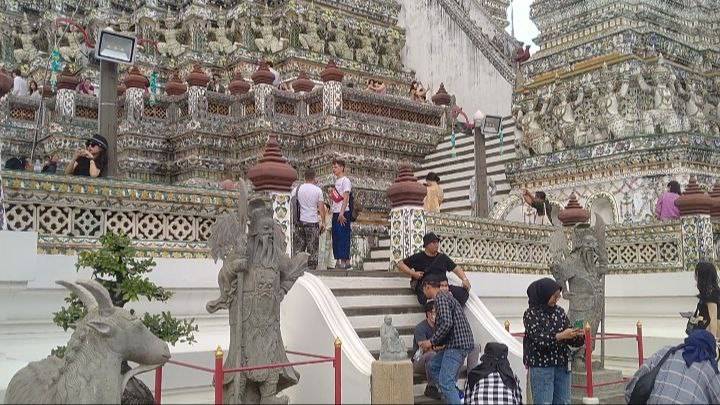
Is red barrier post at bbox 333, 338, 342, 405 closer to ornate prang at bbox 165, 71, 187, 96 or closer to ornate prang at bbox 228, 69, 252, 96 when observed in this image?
ornate prang at bbox 228, 69, 252, 96

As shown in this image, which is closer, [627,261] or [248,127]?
[627,261]

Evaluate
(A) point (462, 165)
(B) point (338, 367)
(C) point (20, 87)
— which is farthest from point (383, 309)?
(C) point (20, 87)

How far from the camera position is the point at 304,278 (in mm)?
8477

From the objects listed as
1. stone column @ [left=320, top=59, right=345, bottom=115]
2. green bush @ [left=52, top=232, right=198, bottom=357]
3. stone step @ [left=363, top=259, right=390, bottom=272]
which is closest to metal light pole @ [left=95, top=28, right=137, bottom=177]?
green bush @ [left=52, top=232, right=198, bottom=357]

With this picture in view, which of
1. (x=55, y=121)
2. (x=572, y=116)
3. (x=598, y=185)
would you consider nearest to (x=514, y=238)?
(x=598, y=185)

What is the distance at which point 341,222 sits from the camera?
11.4 m

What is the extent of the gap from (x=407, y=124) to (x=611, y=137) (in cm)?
490

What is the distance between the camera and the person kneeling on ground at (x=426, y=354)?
8.04 meters

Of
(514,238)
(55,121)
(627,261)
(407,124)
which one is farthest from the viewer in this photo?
(407,124)

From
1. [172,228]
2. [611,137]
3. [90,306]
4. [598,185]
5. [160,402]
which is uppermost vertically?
[611,137]

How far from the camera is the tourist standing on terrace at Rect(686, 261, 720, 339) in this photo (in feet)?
Answer: 27.6

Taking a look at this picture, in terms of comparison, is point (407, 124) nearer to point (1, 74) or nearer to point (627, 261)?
point (627, 261)

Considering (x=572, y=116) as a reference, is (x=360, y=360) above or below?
below

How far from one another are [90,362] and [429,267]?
15.4 ft
